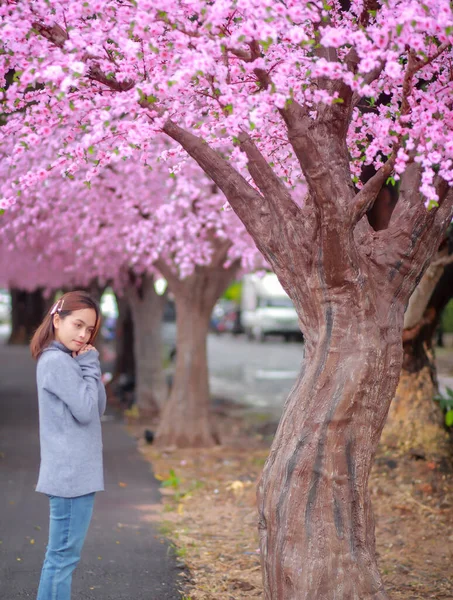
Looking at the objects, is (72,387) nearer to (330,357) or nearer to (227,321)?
(330,357)

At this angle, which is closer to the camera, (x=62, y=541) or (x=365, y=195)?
(x=62, y=541)

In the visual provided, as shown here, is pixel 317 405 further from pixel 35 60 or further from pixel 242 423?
pixel 242 423

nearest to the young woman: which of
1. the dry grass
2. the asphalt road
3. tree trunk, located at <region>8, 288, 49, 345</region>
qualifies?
the dry grass

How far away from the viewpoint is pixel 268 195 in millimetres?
4461

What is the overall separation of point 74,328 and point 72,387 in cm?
34

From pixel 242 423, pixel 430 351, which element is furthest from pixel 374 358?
pixel 242 423

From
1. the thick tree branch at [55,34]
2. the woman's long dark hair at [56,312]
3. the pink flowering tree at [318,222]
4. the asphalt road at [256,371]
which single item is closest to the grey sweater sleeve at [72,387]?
the woman's long dark hair at [56,312]

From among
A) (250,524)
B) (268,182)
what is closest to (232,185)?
(268,182)

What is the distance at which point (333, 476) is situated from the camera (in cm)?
442

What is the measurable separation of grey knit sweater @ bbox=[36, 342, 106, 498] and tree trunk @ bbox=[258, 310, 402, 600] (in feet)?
3.81

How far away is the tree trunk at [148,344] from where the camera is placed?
1612 cm

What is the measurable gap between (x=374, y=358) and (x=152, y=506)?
14.0 ft

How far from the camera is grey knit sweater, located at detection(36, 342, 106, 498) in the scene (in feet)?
12.6

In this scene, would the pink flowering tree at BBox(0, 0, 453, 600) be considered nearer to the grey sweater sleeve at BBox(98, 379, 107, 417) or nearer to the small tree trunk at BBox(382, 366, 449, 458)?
the grey sweater sleeve at BBox(98, 379, 107, 417)
